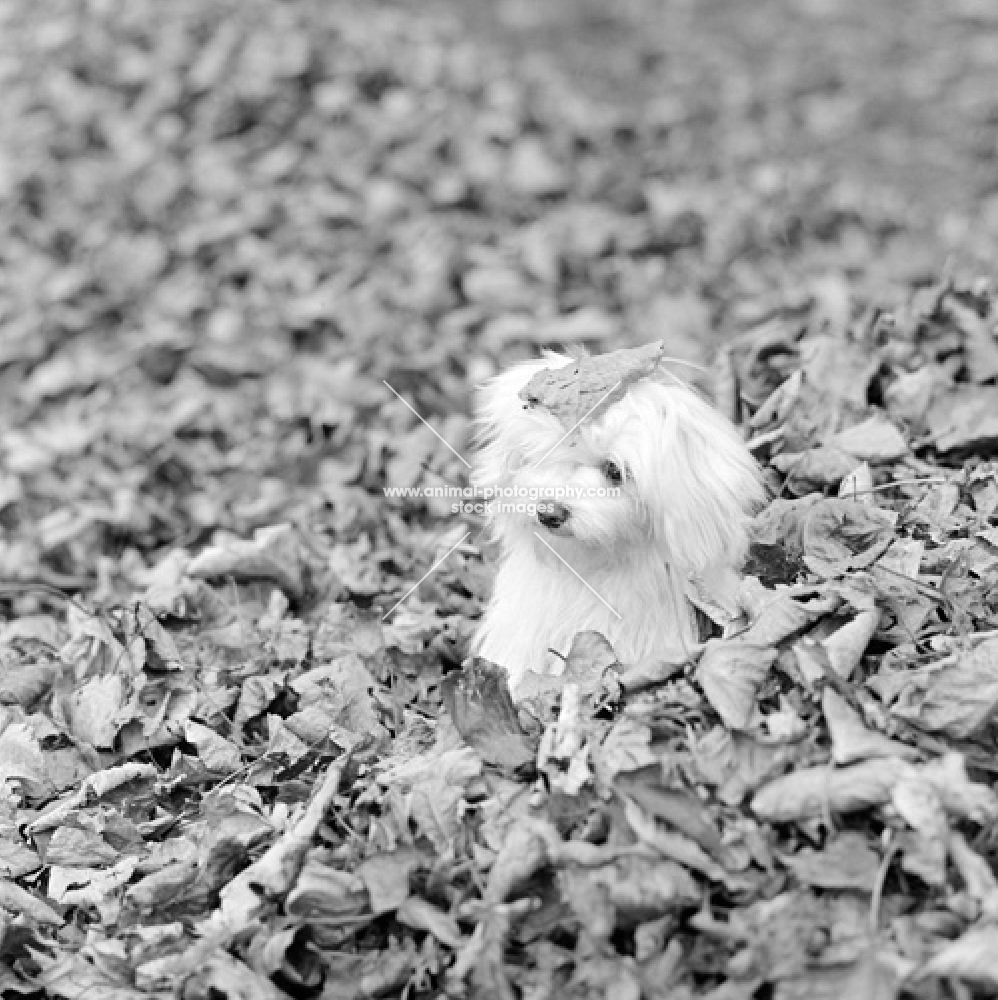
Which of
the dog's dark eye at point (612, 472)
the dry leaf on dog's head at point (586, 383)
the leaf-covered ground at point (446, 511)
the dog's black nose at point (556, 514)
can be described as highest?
the dry leaf on dog's head at point (586, 383)

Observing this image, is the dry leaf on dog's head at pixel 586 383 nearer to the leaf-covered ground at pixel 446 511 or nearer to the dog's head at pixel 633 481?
the dog's head at pixel 633 481

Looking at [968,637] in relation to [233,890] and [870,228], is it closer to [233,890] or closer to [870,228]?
[233,890]

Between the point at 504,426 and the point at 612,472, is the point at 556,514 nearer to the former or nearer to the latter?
the point at 612,472

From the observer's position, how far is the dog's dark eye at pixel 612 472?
3.07 metres

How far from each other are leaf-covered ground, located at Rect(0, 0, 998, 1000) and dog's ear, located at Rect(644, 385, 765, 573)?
10 centimetres

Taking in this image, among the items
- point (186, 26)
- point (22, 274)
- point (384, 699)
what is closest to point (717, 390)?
point (384, 699)

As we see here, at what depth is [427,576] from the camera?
13.0 feet

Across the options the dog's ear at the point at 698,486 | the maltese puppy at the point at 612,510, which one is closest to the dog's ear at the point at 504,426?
the maltese puppy at the point at 612,510

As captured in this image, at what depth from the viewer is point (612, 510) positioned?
3043 millimetres

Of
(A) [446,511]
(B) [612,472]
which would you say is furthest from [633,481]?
(A) [446,511]

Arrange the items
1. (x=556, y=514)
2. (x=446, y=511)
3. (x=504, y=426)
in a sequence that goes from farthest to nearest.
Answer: (x=446, y=511) < (x=504, y=426) < (x=556, y=514)

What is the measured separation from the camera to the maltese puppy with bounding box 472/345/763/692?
3059mm

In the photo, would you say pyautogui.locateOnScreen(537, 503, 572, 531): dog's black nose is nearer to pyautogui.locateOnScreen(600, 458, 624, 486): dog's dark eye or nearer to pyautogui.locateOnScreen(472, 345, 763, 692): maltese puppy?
pyautogui.locateOnScreen(472, 345, 763, 692): maltese puppy

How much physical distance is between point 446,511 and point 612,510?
148cm
